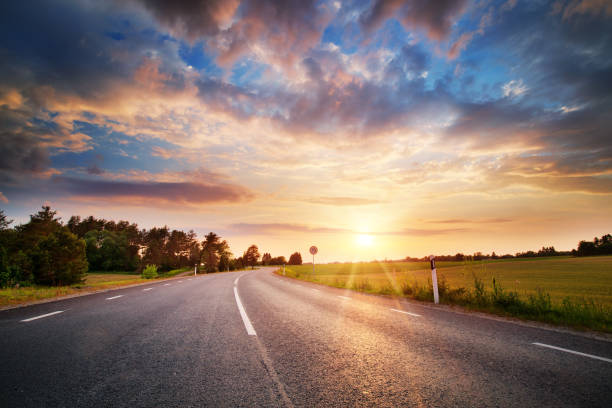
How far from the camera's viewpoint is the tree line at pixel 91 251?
1831cm

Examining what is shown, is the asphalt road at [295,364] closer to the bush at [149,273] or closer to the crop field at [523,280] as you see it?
the crop field at [523,280]

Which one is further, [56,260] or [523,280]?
[523,280]

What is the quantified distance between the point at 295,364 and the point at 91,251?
322 feet

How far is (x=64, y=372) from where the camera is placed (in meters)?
3.11

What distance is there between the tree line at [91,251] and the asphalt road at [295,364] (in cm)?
1649

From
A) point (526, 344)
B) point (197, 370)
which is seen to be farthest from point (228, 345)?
point (526, 344)

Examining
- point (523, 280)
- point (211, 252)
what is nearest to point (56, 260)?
point (523, 280)

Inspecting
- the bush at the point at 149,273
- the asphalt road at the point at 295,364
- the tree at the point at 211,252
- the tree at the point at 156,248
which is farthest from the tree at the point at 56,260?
the tree at the point at 156,248

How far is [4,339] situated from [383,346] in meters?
6.40

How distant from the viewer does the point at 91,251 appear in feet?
253

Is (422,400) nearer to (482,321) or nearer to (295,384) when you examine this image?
(295,384)

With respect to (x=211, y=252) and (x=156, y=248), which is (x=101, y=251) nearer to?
(x=156, y=248)

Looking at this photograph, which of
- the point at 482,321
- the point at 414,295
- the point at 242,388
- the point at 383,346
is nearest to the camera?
the point at 242,388

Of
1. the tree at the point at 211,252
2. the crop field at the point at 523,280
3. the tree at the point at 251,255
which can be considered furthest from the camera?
the tree at the point at 251,255
